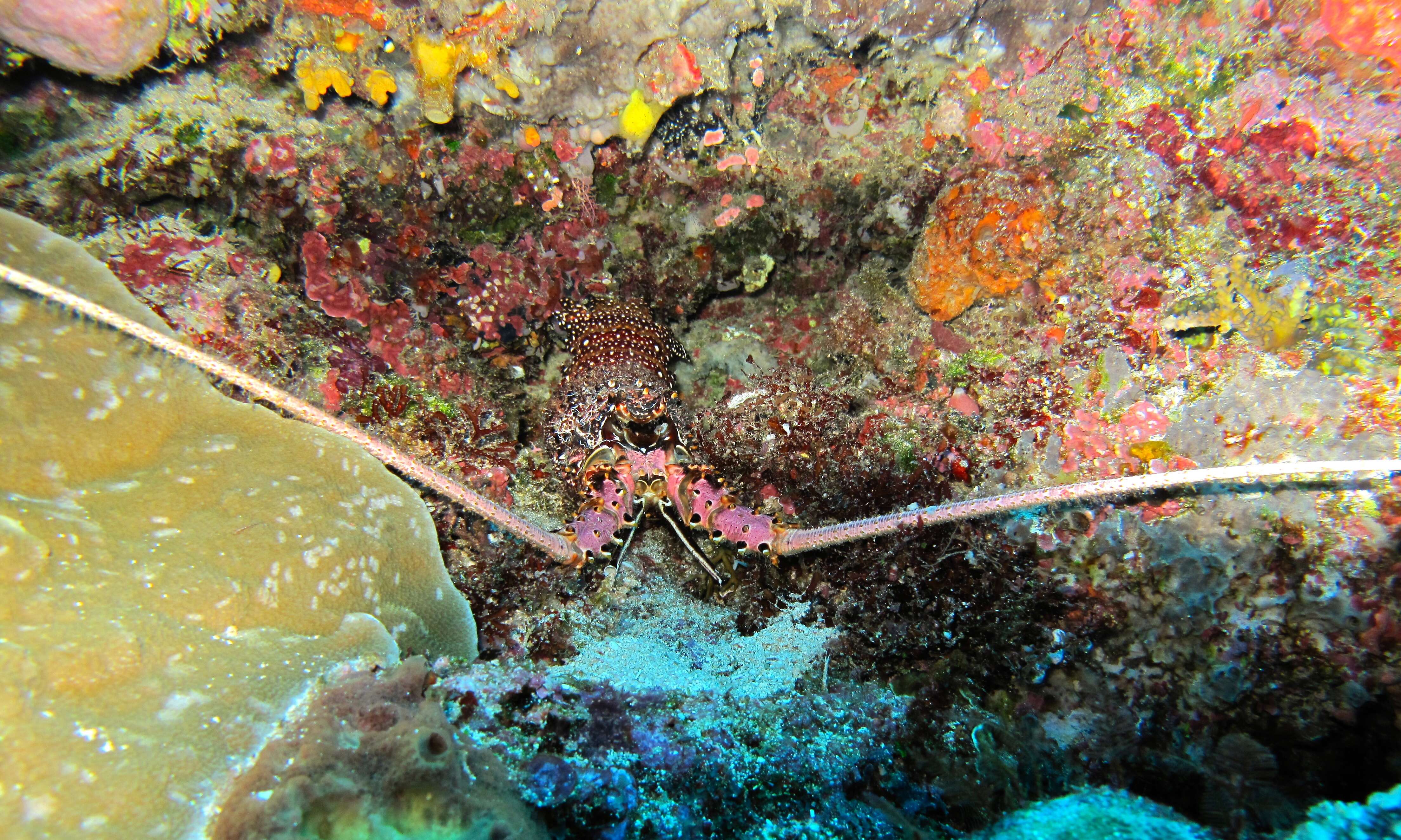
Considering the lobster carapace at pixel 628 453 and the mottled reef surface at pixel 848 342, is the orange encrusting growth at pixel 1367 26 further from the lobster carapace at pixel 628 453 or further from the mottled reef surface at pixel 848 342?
the lobster carapace at pixel 628 453

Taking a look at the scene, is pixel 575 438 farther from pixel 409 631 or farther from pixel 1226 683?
pixel 1226 683

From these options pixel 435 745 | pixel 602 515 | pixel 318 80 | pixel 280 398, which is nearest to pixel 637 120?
pixel 318 80

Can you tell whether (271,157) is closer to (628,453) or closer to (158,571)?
(158,571)

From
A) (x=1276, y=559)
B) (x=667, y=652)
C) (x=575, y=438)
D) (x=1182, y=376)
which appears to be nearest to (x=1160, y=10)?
(x=1182, y=376)

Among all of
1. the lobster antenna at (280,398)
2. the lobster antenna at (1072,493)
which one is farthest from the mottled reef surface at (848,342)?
the lobster antenna at (280,398)

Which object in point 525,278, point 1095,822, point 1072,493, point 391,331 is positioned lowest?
point 1095,822
